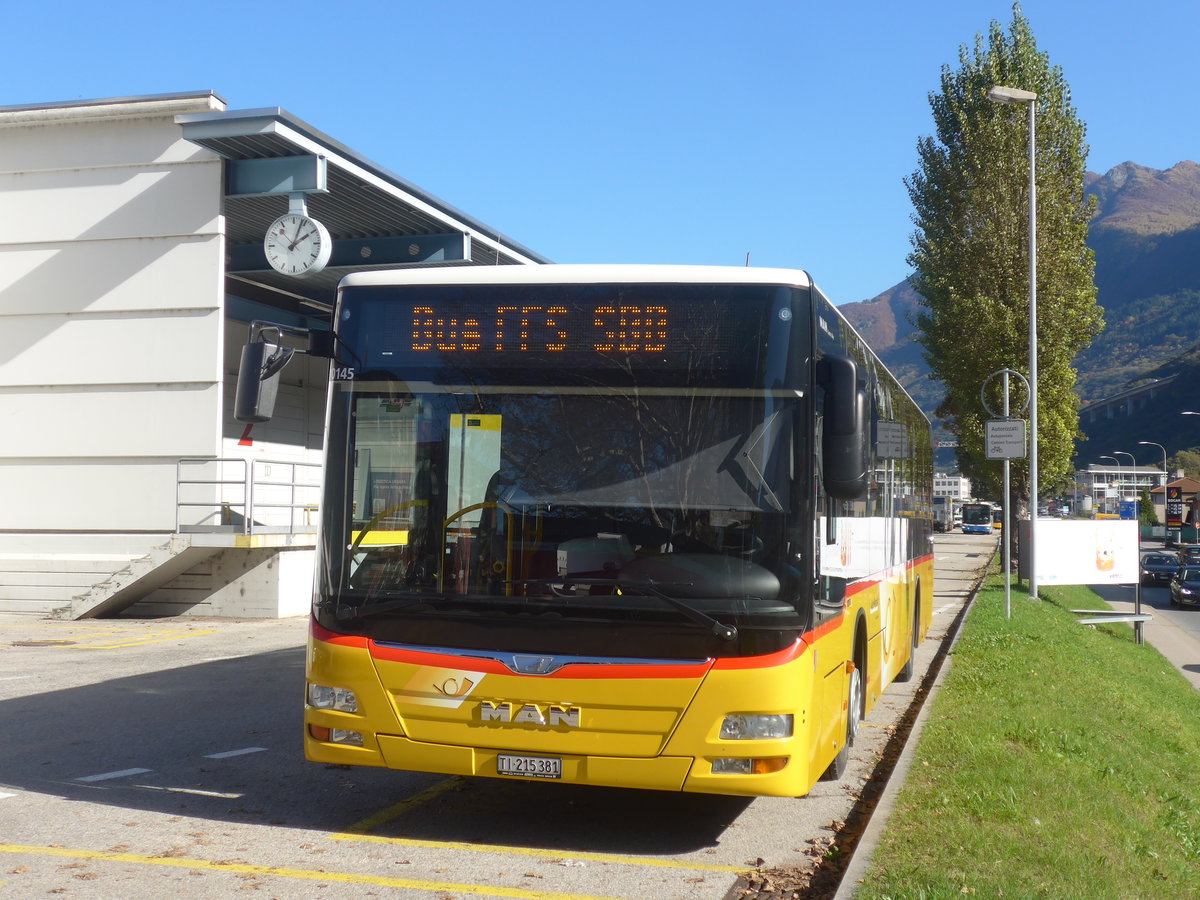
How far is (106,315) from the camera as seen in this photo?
70.9 feet

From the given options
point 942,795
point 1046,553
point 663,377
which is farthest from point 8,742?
point 1046,553

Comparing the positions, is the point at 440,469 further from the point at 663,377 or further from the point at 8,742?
the point at 8,742

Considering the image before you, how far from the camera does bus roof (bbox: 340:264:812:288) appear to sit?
20.6 feet

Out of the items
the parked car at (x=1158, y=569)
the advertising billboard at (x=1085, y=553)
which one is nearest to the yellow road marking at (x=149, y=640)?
the advertising billboard at (x=1085, y=553)

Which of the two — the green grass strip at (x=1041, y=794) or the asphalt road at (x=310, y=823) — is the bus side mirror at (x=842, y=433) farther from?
the asphalt road at (x=310, y=823)

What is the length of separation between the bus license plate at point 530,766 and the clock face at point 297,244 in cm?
1605

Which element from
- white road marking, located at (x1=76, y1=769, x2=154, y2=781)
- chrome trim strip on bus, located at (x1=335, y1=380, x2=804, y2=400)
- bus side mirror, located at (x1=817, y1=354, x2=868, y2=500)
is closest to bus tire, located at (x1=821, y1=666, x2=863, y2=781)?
bus side mirror, located at (x1=817, y1=354, x2=868, y2=500)

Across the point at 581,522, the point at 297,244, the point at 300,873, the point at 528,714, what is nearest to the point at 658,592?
the point at 581,522

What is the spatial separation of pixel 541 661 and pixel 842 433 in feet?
5.91

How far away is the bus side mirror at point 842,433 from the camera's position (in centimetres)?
611

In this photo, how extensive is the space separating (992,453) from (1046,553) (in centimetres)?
657

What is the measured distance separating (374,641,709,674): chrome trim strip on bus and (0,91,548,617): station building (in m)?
15.1

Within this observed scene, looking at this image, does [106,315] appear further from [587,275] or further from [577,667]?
[577,667]

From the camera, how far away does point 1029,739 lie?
9188 millimetres
